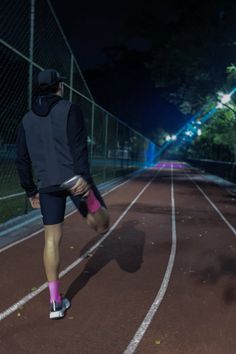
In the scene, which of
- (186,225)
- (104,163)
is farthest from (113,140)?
(186,225)

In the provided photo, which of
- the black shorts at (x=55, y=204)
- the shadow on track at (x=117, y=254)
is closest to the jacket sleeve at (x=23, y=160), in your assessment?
the black shorts at (x=55, y=204)

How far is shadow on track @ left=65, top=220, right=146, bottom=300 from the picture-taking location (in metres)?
5.40

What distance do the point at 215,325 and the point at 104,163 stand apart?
1489cm

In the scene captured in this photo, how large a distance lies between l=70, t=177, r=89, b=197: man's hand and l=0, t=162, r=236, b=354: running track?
1129mm

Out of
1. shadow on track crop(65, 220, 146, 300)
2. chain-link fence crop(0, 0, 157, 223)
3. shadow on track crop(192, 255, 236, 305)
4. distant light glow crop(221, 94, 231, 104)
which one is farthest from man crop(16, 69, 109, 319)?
distant light glow crop(221, 94, 231, 104)

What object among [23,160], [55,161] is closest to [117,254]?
[23,160]

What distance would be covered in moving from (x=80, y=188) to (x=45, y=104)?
0.76 meters

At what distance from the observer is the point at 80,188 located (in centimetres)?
382

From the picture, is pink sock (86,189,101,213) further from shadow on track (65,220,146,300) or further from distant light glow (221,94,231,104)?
distant light glow (221,94,231,104)

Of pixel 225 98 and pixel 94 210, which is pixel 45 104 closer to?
pixel 94 210

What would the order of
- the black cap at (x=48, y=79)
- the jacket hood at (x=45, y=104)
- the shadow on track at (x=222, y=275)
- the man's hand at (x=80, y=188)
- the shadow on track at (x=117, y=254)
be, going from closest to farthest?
the man's hand at (x=80, y=188) < the jacket hood at (x=45, y=104) < the black cap at (x=48, y=79) < the shadow on track at (x=222, y=275) < the shadow on track at (x=117, y=254)

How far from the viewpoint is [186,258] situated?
6660mm

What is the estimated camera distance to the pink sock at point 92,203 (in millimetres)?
3953

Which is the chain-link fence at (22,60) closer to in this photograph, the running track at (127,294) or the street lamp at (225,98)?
the running track at (127,294)
